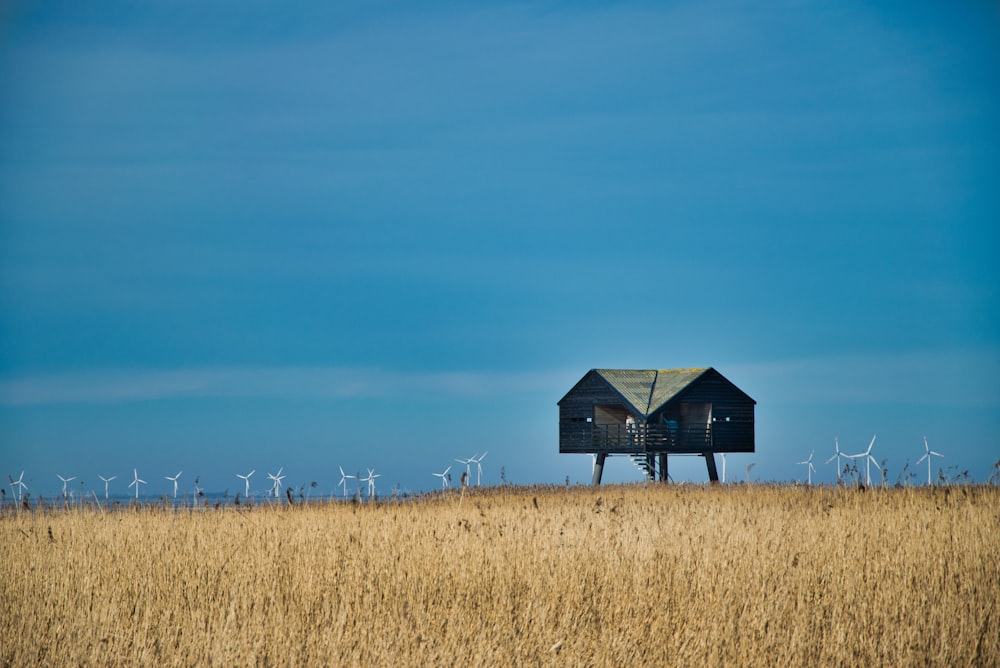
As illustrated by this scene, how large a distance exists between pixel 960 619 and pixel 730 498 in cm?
1351

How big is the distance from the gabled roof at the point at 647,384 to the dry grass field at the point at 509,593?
71.4ft

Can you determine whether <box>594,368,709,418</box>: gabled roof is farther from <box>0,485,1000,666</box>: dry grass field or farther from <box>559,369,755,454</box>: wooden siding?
<box>0,485,1000,666</box>: dry grass field

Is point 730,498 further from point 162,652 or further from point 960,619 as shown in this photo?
point 162,652

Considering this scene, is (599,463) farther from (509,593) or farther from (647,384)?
(509,593)

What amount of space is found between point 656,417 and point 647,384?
236 centimetres

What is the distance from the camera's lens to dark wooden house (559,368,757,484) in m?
37.0

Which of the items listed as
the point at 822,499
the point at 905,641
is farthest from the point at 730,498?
the point at 905,641

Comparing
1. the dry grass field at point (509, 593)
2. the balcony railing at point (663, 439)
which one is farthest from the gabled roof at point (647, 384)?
the dry grass field at point (509, 593)

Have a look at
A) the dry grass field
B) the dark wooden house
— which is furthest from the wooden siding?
the dry grass field

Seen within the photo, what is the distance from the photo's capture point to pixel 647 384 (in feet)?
128

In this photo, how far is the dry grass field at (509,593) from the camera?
314 inches

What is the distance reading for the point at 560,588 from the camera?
10.1m

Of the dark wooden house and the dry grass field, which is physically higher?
the dark wooden house

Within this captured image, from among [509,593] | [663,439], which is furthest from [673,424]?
[509,593]
